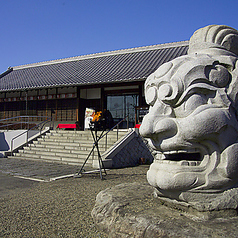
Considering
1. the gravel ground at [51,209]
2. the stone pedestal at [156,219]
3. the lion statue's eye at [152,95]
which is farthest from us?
the lion statue's eye at [152,95]

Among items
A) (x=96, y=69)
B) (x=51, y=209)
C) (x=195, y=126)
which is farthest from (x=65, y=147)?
(x=195, y=126)

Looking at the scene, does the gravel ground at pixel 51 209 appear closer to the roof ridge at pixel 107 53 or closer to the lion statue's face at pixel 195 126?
the lion statue's face at pixel 195 126

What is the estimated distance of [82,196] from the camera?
499cm

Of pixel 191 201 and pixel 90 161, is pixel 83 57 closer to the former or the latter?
pixel 90 161

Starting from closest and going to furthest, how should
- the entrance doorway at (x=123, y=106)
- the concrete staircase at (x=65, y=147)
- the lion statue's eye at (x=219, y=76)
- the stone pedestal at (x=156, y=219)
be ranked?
the stone pedestal at (x=156, y=219) → the lion statue's eye at (x=219, y=76) → the concrete staircase at (x=65, y=147) → the entrance doorway at (x=123, y=106)

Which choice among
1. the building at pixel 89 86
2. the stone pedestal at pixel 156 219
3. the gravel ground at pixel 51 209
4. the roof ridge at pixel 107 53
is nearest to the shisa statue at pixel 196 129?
the stone pedestal at pixel 156 219

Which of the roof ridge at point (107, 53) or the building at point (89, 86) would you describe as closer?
the building at point (89, 86)

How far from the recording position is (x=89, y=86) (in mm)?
15117

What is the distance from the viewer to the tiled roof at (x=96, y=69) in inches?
535

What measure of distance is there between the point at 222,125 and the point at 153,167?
107cm

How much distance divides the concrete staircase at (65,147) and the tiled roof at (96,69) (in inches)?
119

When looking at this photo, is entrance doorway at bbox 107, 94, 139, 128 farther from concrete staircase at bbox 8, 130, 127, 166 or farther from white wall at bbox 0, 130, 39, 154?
white wall at bbox 0, 130, 39, 154

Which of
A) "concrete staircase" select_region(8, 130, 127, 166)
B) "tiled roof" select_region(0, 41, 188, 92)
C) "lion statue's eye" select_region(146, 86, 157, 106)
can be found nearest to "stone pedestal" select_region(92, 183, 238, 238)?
"lion statue's eye" select_region(146, 86, 157, 106)

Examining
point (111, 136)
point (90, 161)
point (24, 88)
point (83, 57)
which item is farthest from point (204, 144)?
point (83, 57)
